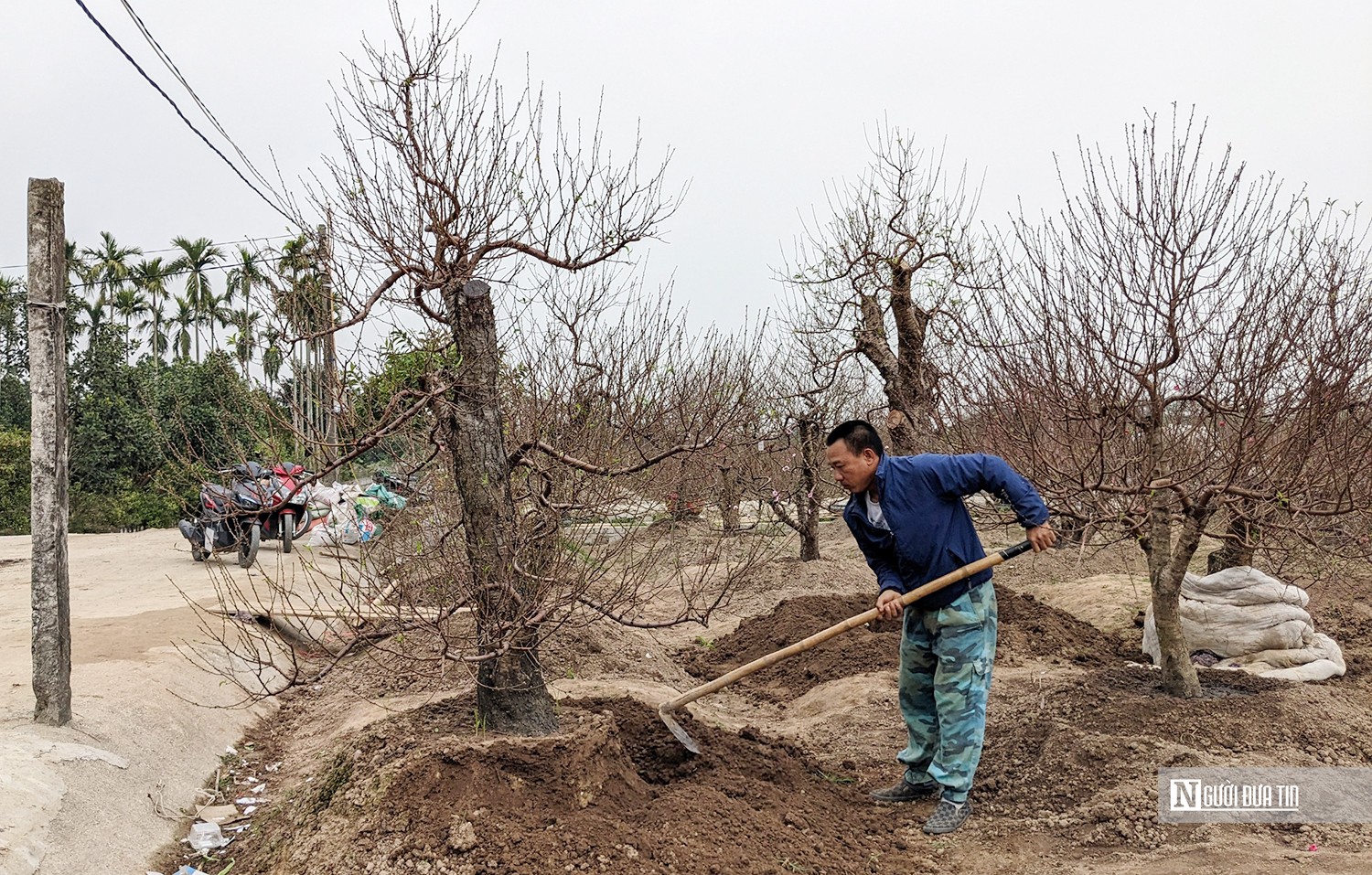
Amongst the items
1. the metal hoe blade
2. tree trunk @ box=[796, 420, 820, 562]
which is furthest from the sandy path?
tree trunk @ box=[796, 420, 820, 562]

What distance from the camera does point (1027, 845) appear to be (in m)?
3.79

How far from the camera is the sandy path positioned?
379cm

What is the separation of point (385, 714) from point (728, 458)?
16.0ft

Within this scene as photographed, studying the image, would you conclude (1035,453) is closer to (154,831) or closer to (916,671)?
(916,671)

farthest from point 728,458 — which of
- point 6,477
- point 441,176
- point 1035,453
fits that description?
point 6,477

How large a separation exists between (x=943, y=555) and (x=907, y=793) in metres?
1.15

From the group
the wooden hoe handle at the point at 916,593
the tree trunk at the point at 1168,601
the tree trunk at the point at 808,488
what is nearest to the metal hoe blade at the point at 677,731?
the wooden hoe handle at the point at 916,593

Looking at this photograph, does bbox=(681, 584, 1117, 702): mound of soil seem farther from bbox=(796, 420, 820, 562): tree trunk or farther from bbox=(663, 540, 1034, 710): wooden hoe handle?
bbox=(663, 540, 1034, 710): wooden hoe handle

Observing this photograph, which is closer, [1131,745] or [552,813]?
[552,813]

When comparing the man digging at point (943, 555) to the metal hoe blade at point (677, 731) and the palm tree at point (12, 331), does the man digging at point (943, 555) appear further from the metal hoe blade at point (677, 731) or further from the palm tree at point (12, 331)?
the palm tree at point (12, 331)

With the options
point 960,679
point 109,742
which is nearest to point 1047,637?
point 960,679

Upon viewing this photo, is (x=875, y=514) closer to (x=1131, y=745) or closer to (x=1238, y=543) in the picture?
(x=1131, y=745)

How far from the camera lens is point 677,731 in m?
4.38
